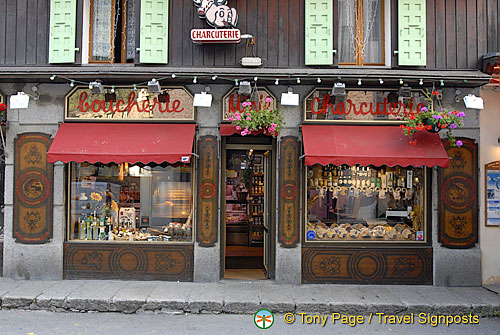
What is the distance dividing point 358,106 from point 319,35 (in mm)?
1658

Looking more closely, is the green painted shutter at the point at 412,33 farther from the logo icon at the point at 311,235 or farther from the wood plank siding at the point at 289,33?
the logo icon at the point at 311,235

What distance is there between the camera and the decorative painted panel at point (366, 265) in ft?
27.8

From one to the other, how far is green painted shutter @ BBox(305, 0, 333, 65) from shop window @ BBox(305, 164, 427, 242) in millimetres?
2211

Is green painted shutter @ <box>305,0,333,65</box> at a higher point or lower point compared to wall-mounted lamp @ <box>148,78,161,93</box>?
higher

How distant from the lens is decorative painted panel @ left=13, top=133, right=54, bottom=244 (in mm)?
8539

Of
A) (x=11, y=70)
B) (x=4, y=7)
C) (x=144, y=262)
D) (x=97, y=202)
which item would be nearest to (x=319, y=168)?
(x=144, y=262)

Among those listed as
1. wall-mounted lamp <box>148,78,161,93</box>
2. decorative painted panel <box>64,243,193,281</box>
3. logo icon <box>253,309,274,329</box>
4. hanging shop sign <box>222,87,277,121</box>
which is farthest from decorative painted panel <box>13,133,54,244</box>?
logo icon <box>253,309,274,329</box>

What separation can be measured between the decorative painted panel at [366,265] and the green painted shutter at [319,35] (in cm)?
387

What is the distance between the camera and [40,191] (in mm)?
8562

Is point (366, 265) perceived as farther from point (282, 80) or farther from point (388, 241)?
point (282, 80)

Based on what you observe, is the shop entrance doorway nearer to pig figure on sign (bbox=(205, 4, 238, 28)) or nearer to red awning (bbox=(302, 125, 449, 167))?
red awning (bbox=(302, 125, 449, 167))

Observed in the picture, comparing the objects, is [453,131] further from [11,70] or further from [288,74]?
[11,70]

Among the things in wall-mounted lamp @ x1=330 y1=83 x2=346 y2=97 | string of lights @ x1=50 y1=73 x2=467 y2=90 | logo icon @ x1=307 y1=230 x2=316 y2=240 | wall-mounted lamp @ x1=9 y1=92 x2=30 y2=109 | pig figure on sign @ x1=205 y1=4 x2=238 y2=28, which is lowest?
logo icon @ x1=307 y1=230 x2=316 y2=240

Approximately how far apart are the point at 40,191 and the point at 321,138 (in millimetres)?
5765
